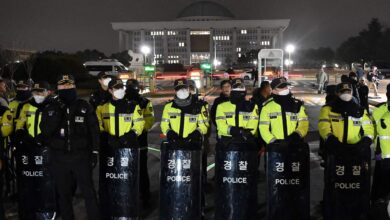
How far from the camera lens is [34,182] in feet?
22.5

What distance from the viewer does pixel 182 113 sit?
6.64 meters

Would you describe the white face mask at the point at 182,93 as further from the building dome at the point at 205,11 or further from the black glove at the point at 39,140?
the building dome at the point at 205,11

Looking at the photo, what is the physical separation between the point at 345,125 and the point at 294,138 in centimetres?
66

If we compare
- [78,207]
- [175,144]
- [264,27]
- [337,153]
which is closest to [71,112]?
[175,144]

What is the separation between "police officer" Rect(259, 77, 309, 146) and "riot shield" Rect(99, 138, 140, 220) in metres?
1.68

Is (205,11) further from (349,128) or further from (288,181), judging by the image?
(288,181)

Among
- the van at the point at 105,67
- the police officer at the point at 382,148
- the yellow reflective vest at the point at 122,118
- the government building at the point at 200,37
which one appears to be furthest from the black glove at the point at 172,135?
the government building at the point at 200,37

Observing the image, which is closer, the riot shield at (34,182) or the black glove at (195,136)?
the black glove at (195,136)

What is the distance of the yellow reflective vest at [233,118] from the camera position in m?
6.48

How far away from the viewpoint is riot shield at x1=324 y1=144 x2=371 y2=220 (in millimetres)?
6137

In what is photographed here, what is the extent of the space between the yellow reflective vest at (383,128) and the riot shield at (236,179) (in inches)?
64.0

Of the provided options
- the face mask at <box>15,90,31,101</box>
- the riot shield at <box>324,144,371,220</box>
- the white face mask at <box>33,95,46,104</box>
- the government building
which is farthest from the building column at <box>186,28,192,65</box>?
the riot shield at <box>324,144,371,220</box>

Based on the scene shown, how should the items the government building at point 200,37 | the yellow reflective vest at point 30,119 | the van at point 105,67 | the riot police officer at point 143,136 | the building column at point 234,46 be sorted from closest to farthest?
the yellow reflective vest at point 30,119 → the riot police officer at point 143,136 → the van at point 105,67 → the government building at point 200,37 → the building column at point 234,46

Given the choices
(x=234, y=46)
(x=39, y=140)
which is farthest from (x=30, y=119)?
(x=234, y=46)
